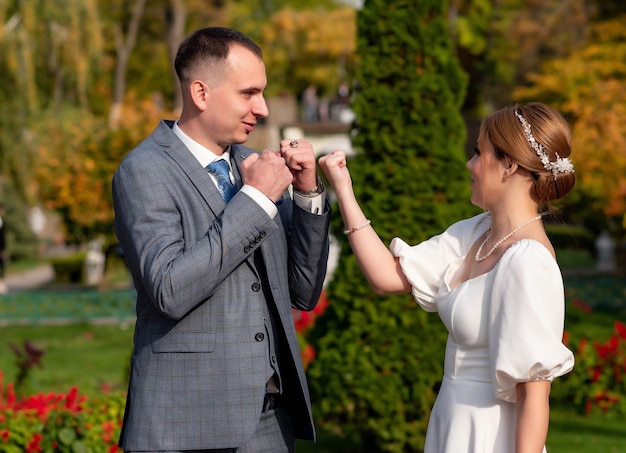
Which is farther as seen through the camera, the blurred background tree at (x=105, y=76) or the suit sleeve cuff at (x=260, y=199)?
the blurred background tree at (x=105, y=76)

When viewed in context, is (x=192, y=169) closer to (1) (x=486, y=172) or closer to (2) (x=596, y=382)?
(1) (x=486, y=172)

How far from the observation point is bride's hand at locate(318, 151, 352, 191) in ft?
10.2

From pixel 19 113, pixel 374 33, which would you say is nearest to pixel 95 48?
pixel 19 113

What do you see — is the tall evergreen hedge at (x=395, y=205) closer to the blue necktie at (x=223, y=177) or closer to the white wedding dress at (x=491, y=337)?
the white wedding dress at (x=491, y=337)

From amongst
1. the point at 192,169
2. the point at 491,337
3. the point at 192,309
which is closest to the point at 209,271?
the point at 192,309

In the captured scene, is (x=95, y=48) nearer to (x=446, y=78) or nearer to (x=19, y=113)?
(x=19, y=113)

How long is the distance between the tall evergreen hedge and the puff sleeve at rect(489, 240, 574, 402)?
11.4ft

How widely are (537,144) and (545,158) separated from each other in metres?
0.05

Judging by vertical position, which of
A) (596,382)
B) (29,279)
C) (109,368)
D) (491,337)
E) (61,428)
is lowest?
(29,279)

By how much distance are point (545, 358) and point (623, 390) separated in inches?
262

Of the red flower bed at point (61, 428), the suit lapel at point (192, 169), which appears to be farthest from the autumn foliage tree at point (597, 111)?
the suit lapel at point (192, 169)

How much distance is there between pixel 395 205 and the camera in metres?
6.37

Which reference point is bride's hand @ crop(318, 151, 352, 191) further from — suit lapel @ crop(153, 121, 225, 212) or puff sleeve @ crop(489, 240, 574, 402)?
puff sleeve @ crop(489, 240, 574, 402)

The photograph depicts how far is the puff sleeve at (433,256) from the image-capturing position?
3.13 meters
